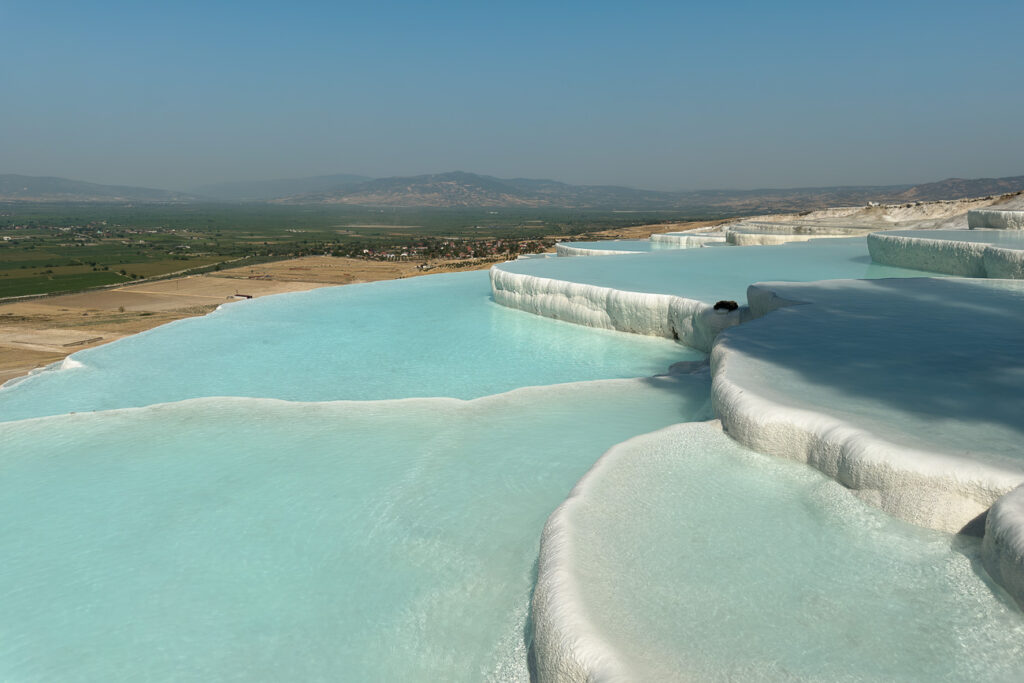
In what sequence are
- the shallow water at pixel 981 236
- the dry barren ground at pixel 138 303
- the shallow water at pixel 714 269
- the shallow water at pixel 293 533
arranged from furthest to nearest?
1. the dry barren ground at pixel 138 303
2. the shallow water at pixel 981 236
3. the shallow water at pixel 714 269
4. the shallow water at pixel 293 533

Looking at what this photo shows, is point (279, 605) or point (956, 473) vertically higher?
point (956, 473)

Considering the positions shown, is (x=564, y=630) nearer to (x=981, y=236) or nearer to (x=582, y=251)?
(x=981, y=236)

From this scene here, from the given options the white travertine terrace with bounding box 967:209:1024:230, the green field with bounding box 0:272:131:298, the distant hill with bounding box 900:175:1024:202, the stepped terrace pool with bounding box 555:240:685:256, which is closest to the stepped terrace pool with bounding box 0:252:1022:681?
the stepped terrace pool with bounding box 555:240:685:256

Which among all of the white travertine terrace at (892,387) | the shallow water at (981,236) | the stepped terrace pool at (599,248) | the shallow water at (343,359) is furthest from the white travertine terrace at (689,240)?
the white travertine terrace at (892,387)

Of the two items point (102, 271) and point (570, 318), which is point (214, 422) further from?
point (102, 271)

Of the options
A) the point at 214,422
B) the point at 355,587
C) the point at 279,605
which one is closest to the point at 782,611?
the point at 355,587

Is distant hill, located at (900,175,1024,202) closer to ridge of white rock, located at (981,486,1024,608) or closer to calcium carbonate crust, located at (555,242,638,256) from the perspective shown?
calcium carbonate crust, located at (555,242,638,256)

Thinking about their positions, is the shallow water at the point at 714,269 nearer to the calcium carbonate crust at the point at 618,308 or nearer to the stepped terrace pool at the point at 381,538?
the calcium carbonate crust at the point at 618,308
